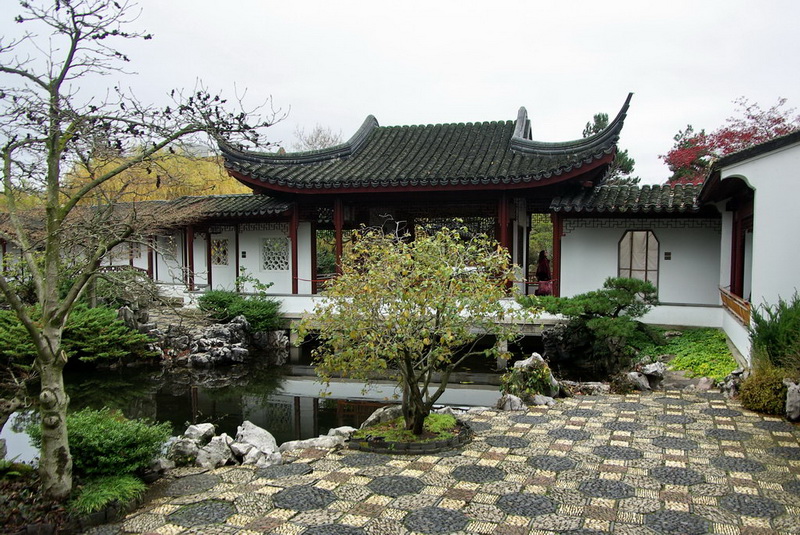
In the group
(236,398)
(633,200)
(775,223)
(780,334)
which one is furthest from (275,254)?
(780,334)

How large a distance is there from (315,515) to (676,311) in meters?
9.73

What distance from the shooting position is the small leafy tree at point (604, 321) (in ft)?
34.5

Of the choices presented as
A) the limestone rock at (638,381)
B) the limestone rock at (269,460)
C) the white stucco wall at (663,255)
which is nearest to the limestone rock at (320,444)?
the limestone rock at (269,460)

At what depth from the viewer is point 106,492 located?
431 centimetres

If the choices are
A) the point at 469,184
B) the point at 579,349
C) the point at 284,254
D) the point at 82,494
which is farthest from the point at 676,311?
the point at 82,494


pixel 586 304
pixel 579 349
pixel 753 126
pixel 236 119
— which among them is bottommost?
pixel 579 349

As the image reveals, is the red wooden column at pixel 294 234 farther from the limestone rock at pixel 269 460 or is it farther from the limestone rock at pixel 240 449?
the limestone rock at pixel 269 460

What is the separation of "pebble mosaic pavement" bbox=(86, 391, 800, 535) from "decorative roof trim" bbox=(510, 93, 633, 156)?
7251 mm

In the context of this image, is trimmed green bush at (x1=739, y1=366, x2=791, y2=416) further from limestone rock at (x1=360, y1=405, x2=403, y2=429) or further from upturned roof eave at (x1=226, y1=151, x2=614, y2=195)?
upturned roof eave at (x1=226, y1=151, x2=614, y2=195)

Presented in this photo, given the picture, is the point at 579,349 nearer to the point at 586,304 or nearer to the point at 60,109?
the point at 586,304

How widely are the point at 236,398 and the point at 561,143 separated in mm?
8537

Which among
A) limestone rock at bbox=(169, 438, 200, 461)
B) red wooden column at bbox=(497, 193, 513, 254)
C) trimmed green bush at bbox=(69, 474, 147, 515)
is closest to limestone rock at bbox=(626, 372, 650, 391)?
red wooden column at bbox=(497, 193, 513, 254)

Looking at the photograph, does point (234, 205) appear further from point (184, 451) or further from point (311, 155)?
point (184, 451)

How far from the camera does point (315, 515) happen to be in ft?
13.4
